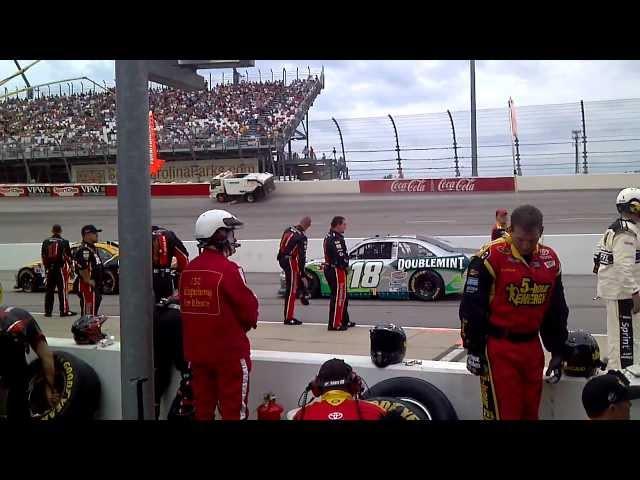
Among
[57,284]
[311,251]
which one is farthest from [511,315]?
[311,251]

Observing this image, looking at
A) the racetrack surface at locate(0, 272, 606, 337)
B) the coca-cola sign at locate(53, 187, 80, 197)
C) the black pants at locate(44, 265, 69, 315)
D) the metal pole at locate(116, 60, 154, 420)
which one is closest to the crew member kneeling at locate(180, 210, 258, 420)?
the metal pole at locate(116, 60, 154, 420)

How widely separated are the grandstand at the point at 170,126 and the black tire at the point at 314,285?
18.4 metres

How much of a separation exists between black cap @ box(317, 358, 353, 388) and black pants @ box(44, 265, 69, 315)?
9.02 m

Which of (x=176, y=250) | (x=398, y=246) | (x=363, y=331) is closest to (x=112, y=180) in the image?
(x=398, y=246)

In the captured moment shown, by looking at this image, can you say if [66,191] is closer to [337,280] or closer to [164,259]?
[337,280]

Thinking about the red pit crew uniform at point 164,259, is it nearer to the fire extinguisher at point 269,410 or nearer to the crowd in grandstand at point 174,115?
the fire extinguisher at point 269,410

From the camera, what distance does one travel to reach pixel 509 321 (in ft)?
10.5

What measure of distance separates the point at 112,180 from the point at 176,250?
31057 mm

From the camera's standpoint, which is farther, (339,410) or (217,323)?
(217,323)

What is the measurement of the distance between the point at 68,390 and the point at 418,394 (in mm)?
2247

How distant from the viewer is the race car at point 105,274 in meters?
13.5
